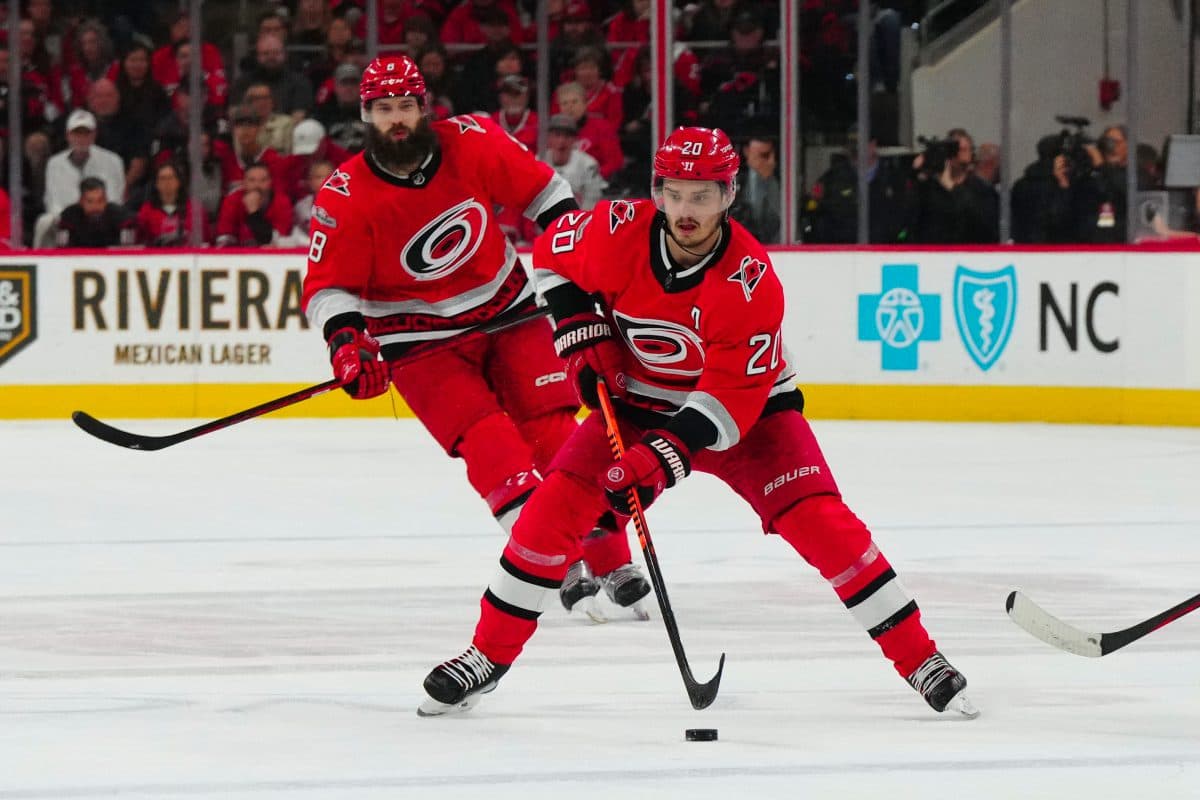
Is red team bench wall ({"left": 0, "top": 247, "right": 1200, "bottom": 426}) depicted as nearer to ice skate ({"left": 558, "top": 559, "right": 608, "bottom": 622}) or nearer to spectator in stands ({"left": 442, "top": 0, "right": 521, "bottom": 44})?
spectator in stands ({"left": 442, "top": 0, "right": 521, "bottom": 44})

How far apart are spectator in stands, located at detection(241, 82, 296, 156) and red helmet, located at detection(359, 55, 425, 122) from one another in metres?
4.48

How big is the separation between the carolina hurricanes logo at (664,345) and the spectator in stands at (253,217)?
512 cm

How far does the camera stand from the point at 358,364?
3.93m

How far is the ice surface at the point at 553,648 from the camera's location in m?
2.85

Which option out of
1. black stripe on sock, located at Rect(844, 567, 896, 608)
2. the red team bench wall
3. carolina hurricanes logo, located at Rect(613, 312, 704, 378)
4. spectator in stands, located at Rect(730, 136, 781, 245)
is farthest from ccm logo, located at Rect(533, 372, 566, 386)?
spectator in stands, located at Rect(730, 136, 781, 245)

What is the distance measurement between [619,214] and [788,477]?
0.53 metres

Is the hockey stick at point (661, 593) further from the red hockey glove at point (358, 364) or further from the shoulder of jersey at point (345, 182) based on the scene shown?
the shoulder of jersey at point (345, 182)

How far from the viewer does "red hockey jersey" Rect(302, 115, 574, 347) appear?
13.5 ft

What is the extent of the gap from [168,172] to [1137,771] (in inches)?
247

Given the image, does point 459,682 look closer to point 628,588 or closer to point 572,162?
point 628,588

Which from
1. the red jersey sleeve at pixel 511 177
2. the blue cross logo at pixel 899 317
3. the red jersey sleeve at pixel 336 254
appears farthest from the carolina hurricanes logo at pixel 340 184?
the blue cross logo at pixel 899 317

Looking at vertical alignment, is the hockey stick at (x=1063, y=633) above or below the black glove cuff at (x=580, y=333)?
below

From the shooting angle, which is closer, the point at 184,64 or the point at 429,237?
the point at 429,237

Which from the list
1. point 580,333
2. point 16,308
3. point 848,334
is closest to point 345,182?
point 580,333
